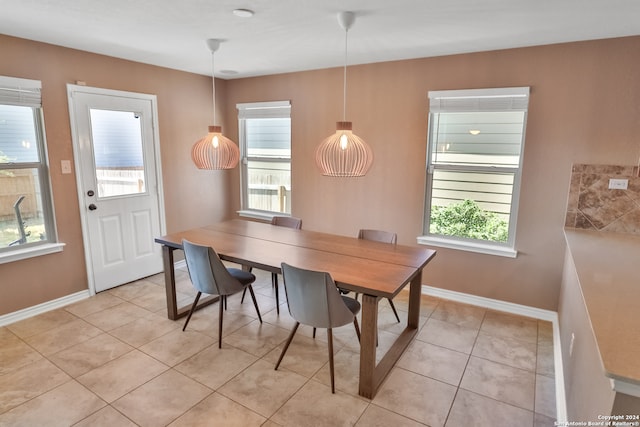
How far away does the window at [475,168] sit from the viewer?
330cm

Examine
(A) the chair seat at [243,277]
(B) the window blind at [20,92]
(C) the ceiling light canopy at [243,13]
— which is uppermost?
(C) the ceiling light canopy at [243,13]

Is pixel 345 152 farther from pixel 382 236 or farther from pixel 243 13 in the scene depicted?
pixel 243 13

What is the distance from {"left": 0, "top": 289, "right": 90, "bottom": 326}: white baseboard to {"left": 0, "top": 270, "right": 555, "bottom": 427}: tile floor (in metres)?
0.08

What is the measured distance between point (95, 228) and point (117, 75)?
1596mm

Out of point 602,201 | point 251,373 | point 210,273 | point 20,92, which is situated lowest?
point 251,373

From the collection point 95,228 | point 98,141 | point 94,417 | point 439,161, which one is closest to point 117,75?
point 98,141

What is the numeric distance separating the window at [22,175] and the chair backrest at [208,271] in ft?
5.25

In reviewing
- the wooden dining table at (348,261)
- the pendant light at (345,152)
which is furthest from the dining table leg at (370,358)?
the pendant light at (345,152)

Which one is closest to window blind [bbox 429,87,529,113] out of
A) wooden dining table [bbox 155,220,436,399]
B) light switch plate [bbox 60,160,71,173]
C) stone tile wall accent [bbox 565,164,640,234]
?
stone tile wall accent [bbox 565,164,640,234]

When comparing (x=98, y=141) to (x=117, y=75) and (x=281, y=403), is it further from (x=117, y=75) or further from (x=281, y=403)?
(x=281, y=403)

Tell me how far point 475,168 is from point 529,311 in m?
1.43

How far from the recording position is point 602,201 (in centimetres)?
295

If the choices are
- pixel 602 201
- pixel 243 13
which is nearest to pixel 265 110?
pixel 243 13

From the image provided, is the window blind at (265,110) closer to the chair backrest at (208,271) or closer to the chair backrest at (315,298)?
the chair backrest at (208,271)
